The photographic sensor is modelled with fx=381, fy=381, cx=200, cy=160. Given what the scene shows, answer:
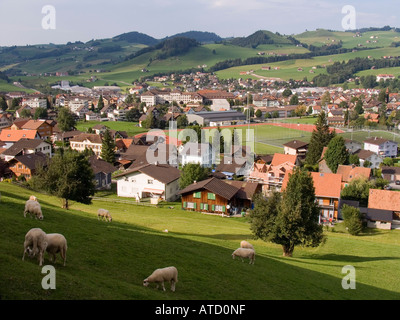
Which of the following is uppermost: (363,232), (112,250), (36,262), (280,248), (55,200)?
(36,262)

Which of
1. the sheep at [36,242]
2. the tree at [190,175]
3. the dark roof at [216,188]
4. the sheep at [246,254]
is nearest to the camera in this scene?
the sheep at [36,242]

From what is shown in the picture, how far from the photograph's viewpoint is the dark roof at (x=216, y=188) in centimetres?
3928

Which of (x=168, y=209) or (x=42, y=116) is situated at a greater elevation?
(x=42, y=116)

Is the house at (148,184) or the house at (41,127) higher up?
the house at (41,127)

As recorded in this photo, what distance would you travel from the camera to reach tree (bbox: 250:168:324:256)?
70.2 ft

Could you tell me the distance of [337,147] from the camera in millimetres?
57719

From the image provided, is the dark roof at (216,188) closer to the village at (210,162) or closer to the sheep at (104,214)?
the village at (210,162)

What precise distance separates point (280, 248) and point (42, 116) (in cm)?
10515

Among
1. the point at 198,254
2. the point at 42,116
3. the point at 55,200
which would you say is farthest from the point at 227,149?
the point at 42,116

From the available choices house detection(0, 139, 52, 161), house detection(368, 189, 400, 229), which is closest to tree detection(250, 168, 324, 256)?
house detection(368, 189, 400, 229)

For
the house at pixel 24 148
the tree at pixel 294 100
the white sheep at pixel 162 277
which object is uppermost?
the tree at pixel 294 100

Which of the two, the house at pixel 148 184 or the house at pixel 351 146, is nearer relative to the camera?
the house at pixel 148 184

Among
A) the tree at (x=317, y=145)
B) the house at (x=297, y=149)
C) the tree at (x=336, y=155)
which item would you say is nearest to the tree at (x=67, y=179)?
the tree at (x=336, y=155)
